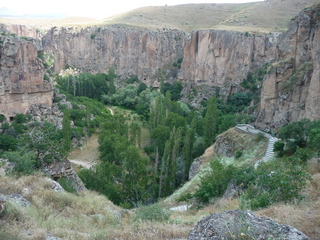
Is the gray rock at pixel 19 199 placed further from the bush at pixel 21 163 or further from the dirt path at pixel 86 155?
the dirt path at pixel 86 155

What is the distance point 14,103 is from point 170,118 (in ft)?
56.2

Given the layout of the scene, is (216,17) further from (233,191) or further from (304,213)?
(304,213)

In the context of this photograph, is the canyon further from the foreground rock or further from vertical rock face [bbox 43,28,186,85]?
the foreground rock

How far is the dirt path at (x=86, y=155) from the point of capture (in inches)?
1023

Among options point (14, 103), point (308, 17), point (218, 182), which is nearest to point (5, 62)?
point (14, 103)

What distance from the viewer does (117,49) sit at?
57719 millimetres

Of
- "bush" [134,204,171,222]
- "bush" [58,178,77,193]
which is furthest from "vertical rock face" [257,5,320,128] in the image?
"bush" [58,178,77,193]

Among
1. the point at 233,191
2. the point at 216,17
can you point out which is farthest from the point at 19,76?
the point at 216,17

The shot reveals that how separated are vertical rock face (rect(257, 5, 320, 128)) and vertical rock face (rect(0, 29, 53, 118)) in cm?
2451

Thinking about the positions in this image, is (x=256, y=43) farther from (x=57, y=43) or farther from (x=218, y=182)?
(x=57, y=43)

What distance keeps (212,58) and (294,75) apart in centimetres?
2779

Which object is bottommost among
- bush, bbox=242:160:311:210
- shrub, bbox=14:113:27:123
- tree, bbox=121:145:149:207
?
tree, bbox=121:145:149:207

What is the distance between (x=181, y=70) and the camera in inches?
2031

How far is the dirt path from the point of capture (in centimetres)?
2598
